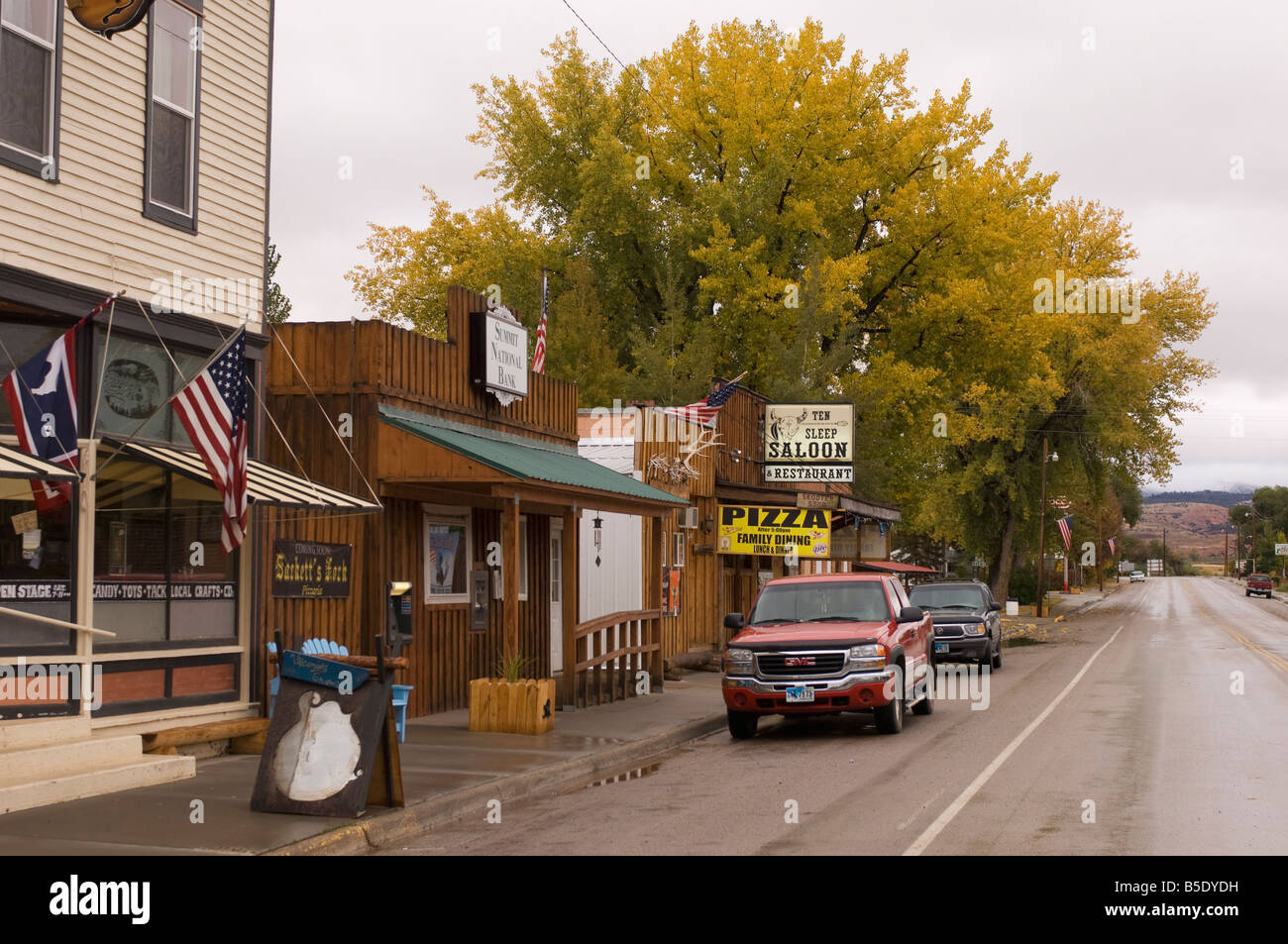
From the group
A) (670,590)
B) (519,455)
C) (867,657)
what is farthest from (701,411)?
(867,657)

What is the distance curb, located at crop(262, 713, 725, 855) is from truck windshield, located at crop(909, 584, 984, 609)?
49.2ft

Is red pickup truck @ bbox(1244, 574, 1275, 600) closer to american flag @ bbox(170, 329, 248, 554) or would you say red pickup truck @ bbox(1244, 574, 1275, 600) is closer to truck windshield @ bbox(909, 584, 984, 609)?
truck windshield @ bbox(909, 584, 984, 609)

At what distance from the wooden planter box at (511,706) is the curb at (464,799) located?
1072 mm

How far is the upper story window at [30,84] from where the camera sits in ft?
34.3

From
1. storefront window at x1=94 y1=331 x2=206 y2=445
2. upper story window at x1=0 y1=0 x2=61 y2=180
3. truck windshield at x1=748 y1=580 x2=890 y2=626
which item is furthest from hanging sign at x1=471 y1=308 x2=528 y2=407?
upper story window at x1=0 y1=0 x2=61 y2=180

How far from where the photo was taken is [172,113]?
492 inches

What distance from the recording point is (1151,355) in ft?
190

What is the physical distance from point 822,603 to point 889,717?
1832mm

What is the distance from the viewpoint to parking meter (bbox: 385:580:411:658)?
15.1 m

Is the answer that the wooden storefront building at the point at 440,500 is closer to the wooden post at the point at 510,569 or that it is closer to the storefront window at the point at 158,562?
the wooden post at the point at 510,569

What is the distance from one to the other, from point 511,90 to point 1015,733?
110 ft

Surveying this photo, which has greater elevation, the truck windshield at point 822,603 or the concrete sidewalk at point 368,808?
the truck windshield at point 822,603

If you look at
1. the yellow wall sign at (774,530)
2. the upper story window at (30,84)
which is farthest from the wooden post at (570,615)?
the yellow wall sign at (774,530)

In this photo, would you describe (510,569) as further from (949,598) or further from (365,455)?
(949,598)
